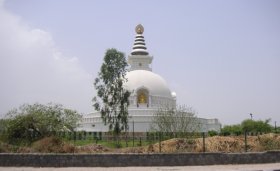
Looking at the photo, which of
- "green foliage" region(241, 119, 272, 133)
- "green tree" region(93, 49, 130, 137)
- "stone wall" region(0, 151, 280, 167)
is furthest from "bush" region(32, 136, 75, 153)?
"green foliage" region(241, 119, 272, 133)

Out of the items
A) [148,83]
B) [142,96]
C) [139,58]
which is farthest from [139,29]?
[142,96]

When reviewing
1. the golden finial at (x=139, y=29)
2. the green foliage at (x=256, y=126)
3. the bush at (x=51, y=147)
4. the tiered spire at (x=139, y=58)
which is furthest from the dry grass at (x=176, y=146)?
the golden finial at (x=139, y=29)

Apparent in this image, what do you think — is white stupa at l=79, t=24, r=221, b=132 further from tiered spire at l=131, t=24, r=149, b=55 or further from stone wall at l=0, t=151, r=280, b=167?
stone wall at l=0, t=151, r=280, b=167

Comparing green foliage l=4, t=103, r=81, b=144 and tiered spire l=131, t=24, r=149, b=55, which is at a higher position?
tiered spire l=131, t=24, r=149, b=55

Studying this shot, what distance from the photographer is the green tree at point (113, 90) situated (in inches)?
1512

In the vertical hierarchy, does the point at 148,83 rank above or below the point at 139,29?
below

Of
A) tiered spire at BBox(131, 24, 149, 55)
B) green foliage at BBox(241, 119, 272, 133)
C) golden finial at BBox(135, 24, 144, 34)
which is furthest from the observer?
golden finial at BBox(135, 24, 144, 34)

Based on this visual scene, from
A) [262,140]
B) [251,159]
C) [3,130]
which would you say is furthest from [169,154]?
[3,130]

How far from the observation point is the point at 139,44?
70.7 metres

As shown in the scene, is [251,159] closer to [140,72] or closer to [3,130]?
[3,130]

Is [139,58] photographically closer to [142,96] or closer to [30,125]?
[142,96]

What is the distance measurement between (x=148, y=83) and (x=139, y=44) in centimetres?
1346

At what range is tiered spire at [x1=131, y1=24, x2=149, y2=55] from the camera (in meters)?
68.8

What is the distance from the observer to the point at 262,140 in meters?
23.6
